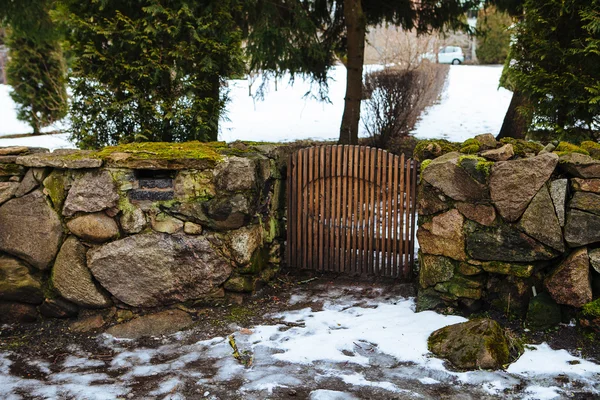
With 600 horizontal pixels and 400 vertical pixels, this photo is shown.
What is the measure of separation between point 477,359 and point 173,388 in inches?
77.1

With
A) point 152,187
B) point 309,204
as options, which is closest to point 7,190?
point 152,187

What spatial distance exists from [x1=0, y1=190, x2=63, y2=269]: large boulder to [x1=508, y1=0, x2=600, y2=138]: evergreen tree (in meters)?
5.16

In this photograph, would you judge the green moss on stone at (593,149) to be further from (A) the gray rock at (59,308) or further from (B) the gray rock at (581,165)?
(A) the gray rock at (59,308)

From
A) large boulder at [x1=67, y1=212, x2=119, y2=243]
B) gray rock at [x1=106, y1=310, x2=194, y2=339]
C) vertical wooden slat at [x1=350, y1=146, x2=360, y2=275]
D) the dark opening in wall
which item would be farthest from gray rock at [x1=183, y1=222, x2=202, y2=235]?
vertical wooden slat at [x1=350, y1=146, x2=360, y2=275]

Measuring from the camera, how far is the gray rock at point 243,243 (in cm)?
443

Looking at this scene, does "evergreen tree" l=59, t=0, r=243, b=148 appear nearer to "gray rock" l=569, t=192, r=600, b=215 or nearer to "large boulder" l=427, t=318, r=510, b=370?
"large boulder" l=427, t=318, r=510, b=370

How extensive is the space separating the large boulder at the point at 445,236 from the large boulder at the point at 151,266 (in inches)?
70.9

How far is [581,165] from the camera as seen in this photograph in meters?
3.74

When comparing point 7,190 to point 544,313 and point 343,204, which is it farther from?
point 544,313

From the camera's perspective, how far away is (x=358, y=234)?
194 inches

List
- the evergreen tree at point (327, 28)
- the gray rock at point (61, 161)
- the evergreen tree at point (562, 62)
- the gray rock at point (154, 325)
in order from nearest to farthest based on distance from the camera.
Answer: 1. the gray rock at point (154, 325)
2. the gray rock at point (61, 161)
3. the evergreen tree at point (562, 62)
4. the evergreen tree at point (327, 28)

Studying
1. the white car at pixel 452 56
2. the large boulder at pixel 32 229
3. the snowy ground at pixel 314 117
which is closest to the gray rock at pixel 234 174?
the large boulder at pixel 32 229

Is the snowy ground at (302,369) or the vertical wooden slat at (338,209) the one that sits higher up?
the vertical wooden slat at (338,209)

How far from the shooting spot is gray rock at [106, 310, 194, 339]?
13.4 feet
